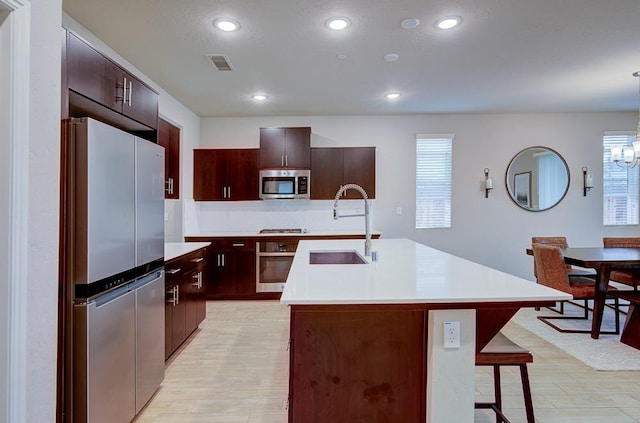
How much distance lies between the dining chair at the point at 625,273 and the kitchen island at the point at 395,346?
10.4ft

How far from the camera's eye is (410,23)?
8.02 feet

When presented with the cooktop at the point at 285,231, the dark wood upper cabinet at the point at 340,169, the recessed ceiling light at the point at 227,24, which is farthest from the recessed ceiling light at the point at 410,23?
the cooktop at the point at 285,231

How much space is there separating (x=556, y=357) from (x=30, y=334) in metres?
3.52

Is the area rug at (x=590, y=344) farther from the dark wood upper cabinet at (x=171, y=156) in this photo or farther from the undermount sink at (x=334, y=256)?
the dark wood upper cabinet at (x=171, y=156)

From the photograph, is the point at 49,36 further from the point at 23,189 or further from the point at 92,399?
the point at 92,399

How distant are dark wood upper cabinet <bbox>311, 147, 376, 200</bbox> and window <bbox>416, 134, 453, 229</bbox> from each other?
0.83 m

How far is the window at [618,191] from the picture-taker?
4965 millimetres

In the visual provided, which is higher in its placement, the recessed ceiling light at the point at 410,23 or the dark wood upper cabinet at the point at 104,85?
the recessed ceiling light at the point at 410,23

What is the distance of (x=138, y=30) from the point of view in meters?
2.56

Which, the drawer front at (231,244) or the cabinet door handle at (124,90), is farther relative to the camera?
the drawer front at (231,244)

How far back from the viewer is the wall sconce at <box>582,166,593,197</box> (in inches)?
193

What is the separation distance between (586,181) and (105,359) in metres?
6.16

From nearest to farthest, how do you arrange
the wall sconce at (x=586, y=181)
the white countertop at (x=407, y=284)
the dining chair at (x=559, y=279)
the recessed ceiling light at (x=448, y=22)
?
the white countertop at (x=407, y=284) < the recessed ceiling light at (x=448, y=22) < the dining chair at (x=559, y=279) < the wall sconce at (x=586, y=181)

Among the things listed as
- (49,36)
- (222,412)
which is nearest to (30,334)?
(49,36)
